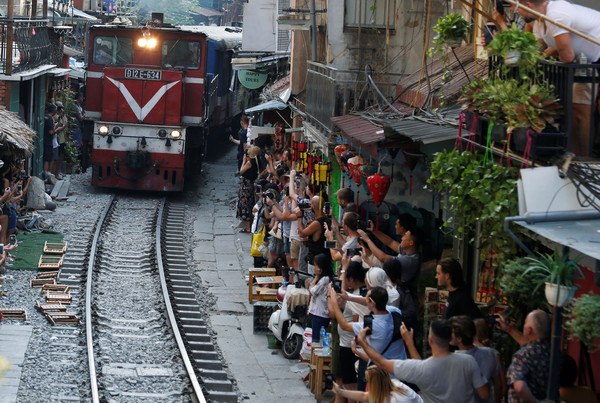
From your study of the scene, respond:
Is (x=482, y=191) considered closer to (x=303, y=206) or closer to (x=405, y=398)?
(x=405, y=398)

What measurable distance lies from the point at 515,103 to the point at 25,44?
15.1 metres

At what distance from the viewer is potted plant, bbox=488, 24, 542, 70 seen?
6.48m

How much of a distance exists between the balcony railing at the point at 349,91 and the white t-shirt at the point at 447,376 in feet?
21.5

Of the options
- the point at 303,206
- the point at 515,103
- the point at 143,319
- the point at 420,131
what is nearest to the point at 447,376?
the point at 515,103

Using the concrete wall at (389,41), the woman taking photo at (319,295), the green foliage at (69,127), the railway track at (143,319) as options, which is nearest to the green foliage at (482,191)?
the woman taking photo at (319,295)

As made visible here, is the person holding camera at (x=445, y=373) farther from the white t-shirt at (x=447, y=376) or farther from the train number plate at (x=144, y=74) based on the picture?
the train number plate at (x=144, y=74)

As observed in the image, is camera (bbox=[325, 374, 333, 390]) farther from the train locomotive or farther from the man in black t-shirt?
the train locomotive

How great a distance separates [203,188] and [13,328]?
40.2 feet

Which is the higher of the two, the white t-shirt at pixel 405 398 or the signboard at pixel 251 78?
the signboard at pixel 251 78

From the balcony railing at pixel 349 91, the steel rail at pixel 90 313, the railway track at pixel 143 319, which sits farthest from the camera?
the balcony railing at pixel 349 91

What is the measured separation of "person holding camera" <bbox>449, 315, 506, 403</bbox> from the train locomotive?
14804 mm

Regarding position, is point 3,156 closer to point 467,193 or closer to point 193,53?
point 193,53

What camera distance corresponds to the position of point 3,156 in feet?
52.0

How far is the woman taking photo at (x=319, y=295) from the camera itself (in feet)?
32.7
